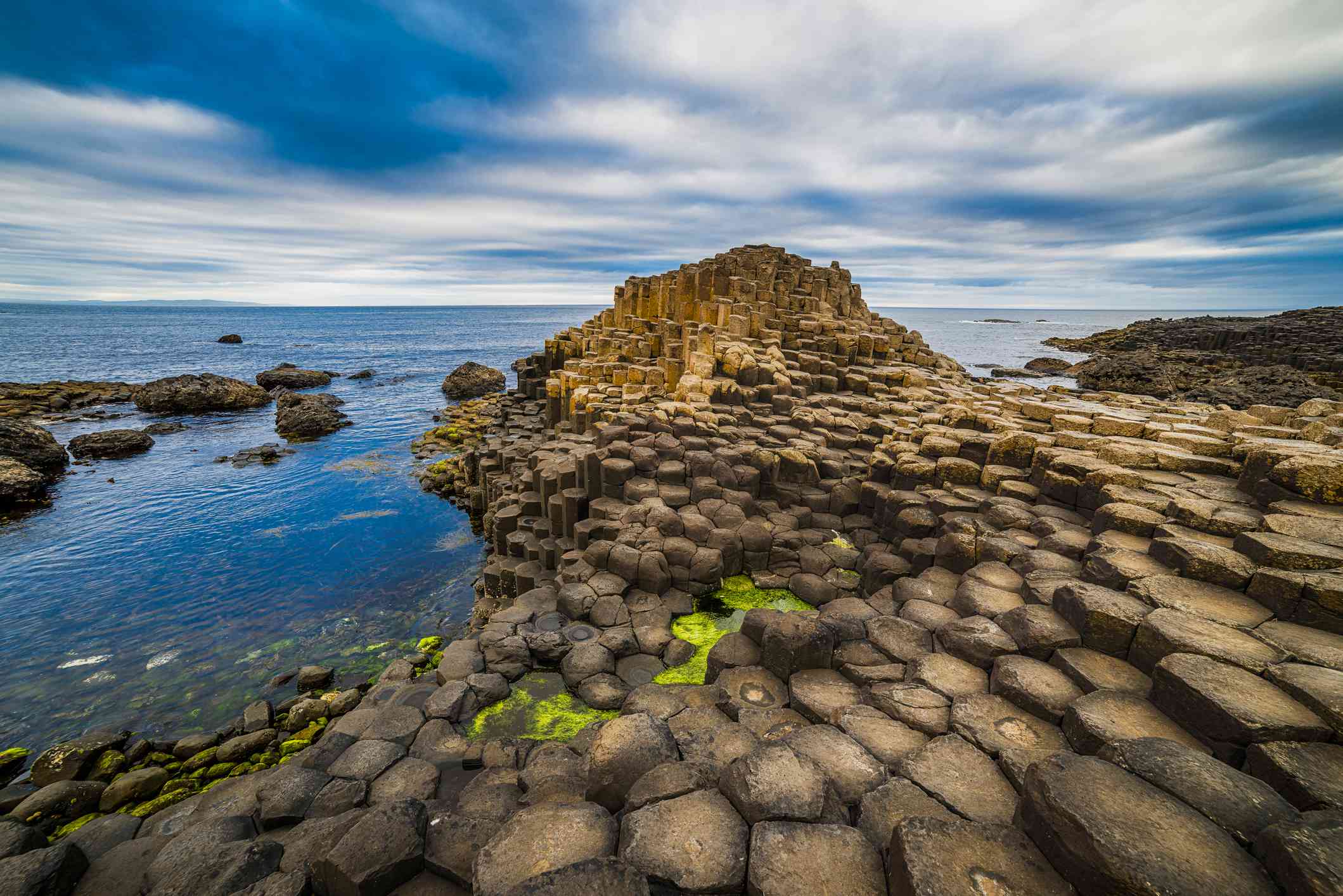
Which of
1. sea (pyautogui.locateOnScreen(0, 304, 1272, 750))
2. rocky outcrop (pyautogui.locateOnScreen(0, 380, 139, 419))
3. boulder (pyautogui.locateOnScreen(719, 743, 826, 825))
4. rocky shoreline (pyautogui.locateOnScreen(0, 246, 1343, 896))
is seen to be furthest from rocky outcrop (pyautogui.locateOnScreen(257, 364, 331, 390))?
boulder (pyautogui.locateOnScreen(719, 743, 826, 825))

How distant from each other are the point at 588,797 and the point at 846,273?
926 inches

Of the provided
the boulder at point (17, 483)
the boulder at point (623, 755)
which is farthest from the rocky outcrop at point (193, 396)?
the boulder at point (623, 755)

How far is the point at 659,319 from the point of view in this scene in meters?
21.3

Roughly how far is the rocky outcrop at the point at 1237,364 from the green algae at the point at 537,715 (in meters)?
31.7

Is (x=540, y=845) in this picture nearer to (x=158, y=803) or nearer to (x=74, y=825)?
(x=158, y=803)

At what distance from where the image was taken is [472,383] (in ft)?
136

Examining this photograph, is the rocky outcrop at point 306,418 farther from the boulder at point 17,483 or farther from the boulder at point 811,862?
the boulder at point 811,862

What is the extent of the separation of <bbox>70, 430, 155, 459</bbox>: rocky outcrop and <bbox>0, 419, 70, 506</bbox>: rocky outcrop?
1.14 meters

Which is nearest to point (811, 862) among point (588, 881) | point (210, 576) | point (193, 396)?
→ point (588, 881)

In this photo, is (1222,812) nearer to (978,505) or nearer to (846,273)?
(978,505)

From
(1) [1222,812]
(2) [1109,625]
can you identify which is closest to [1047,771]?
(1) [1222,812]

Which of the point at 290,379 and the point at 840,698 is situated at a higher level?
the point at 840,698

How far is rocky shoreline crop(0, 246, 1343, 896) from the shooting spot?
2.84 metres

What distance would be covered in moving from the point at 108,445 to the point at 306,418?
24.3 feet
